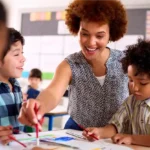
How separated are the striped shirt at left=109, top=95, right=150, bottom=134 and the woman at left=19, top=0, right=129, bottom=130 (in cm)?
15

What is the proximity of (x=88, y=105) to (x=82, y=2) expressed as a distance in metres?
0.51

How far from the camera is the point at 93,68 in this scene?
146 cm

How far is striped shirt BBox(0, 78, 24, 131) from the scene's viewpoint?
4.19ft

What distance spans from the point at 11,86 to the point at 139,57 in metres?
0.63

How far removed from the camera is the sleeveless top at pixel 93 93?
140 centimetres

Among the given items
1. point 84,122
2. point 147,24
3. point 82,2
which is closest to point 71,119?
point 84,122

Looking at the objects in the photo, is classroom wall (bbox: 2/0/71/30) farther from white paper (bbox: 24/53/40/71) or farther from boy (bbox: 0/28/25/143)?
boy (bbox: 0/28/25/143)

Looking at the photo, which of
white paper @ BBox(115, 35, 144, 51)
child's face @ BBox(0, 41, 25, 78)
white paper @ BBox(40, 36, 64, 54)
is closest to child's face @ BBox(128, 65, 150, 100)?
child's face @ BBox(0, 41, 25, 78)

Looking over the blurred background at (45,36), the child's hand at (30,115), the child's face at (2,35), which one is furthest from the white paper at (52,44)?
the child's face at (2,35)

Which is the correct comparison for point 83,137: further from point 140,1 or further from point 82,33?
point 140,1

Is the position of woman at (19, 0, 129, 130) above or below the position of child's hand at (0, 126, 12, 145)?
above

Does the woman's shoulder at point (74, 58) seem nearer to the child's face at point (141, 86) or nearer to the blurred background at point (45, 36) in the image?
the child's face at point (141, 86)

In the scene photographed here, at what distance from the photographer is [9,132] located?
101 centimetres

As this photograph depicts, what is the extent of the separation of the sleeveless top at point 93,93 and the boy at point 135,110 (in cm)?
14
